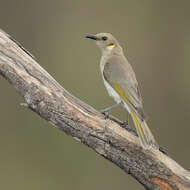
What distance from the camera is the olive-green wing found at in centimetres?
566

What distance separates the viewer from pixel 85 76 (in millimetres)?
10000

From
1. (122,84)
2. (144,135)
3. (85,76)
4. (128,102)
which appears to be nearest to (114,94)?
(122,84)

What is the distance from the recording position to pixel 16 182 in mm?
9500

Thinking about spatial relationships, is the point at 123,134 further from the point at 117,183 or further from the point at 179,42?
the point at 179,42

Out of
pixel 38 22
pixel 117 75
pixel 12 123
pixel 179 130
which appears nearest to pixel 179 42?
pixel 179 130

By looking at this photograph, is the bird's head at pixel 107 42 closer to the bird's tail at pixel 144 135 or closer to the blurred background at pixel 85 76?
the bird's tail at pixel 144 135

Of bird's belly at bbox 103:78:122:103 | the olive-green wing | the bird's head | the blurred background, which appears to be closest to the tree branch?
the olive-green wing

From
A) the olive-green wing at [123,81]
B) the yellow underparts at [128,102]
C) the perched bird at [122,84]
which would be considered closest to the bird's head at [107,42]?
the perched bird at [122,84]

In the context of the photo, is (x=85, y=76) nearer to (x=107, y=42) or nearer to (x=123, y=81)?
(x=107, y=42)

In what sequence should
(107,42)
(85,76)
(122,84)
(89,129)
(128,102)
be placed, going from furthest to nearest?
(85,76) → (107,42) → (122,84) → (128,102) → (89,129)

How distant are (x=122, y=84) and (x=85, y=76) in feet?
13.5

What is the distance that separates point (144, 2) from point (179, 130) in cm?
239

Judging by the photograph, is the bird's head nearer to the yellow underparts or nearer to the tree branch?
the yellow underparts

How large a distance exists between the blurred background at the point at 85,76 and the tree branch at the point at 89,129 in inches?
145
